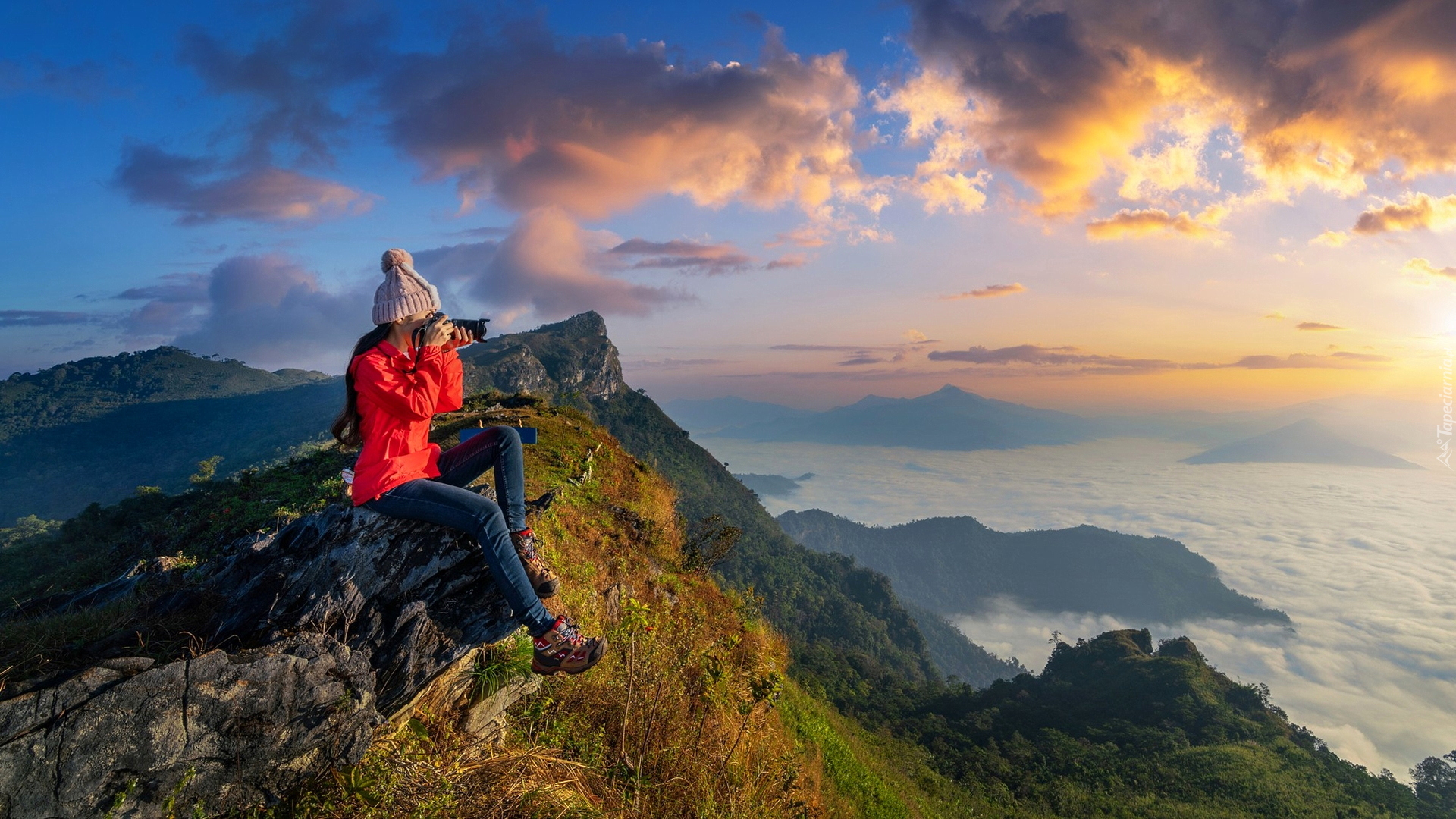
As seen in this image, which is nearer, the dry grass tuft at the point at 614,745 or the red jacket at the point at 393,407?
the dry grass tuft at the point at 614,745

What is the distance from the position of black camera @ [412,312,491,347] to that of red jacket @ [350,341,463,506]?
0.09 m

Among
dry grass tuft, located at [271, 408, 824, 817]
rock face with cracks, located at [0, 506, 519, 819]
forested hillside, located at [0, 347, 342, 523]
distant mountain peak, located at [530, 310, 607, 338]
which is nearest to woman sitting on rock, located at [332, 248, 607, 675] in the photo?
rock face with cracks, located at [0, 506, 519, 819]

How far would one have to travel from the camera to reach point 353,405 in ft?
11.4

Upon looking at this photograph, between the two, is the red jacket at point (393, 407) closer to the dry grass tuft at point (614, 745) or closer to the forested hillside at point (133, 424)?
the dry grass tuft at point (614, 745)

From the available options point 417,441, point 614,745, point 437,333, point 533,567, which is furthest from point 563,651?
point 437,333

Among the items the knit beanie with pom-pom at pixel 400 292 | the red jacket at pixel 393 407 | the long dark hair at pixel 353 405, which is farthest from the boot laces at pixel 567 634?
the knit beanie with pom-pom at pixel 400 292

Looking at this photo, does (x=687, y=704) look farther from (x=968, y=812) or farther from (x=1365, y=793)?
(x=1365, y=793)

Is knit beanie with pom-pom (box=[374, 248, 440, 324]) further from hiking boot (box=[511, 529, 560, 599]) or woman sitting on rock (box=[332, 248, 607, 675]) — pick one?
hiking boot (box=[511, 529, 560, 599])

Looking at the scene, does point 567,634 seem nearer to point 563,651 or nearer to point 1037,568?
point 563,651

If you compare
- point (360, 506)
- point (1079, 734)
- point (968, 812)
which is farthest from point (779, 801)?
point (1079, 734)

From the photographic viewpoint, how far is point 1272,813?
1335 inches

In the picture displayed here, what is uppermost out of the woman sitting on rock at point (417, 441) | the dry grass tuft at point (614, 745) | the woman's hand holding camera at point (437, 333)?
the woman's hand holding camera at point (437, 333)

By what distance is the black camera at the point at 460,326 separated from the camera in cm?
351

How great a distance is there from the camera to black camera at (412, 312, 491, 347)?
138 inches
